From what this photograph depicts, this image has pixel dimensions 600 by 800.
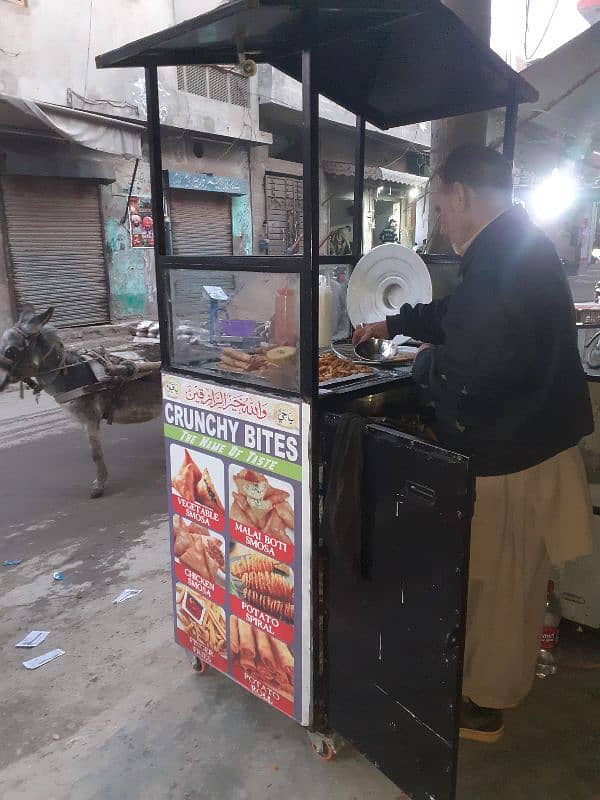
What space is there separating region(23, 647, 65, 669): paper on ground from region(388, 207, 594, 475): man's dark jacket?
2325 millimetres

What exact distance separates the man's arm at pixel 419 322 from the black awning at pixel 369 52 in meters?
1.01

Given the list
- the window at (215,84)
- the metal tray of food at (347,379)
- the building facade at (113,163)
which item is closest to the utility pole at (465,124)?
the metal tray of food at (347,379)

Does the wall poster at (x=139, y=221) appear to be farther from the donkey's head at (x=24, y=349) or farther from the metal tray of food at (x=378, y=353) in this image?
the metal tray of food at (x=378, y=353)

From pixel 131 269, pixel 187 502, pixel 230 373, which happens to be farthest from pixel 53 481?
pixel 131 269

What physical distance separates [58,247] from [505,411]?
9765 millimetres

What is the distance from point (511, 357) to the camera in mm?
1813

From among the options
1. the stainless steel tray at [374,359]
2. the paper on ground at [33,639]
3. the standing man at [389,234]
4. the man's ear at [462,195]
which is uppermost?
the standing man at [389,234]

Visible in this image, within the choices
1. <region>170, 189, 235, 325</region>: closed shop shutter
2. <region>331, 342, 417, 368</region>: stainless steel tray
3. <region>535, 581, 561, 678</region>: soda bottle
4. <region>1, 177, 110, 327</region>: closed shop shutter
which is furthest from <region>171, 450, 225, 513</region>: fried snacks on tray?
<region>170, 189, 235, 325</region>: closed shop shutter

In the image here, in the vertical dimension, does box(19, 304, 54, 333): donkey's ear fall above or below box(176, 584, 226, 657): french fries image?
above

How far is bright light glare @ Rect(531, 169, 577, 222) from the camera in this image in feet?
19.4

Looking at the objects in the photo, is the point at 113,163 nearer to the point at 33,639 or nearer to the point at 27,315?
the point at 27,315

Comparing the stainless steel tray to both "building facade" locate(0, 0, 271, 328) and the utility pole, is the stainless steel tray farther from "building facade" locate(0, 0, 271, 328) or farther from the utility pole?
"building facade" locate(0, 0, 271, 328)

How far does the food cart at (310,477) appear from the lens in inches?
69.4

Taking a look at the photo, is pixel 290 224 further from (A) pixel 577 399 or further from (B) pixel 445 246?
(A) pixel 577 399
